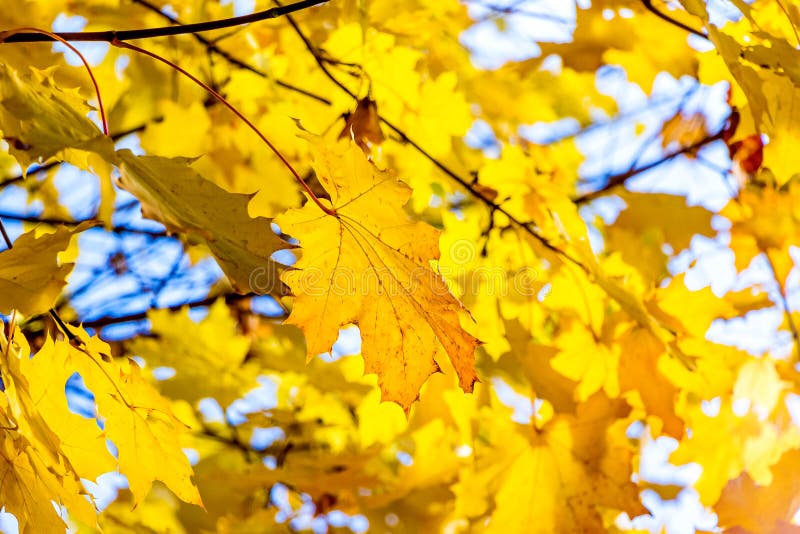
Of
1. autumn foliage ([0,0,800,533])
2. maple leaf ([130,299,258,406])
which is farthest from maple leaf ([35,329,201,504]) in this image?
maple leaf ([130,299,258,406])

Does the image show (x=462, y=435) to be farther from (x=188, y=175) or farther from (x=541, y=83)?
(x=188, y=175)

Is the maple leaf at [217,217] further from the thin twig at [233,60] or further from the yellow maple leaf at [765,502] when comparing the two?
the yellow maple leaf at [765,502]

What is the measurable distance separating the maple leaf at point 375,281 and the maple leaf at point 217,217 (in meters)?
0.14

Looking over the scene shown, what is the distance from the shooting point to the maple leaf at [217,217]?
66cm

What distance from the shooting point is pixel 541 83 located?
1.81 meters

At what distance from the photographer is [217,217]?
2.27ft

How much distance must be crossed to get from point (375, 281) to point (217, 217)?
264mm

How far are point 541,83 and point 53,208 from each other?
130 cm

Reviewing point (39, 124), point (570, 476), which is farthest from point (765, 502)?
point (39, 124)

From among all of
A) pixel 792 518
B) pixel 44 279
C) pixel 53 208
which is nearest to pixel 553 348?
pixel 792 518

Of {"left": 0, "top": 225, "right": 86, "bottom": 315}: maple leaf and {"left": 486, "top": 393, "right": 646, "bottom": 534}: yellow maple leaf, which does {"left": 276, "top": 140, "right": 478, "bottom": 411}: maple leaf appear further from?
{"left": 486, "top": 393, "right": 646, "bottom": 534}: yellow maple leaf

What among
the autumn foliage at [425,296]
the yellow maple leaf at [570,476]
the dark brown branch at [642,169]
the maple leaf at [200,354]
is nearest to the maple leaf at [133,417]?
the autumn foliage at [425,296]

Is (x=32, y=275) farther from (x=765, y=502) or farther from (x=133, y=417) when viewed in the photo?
(x=765, y=502)

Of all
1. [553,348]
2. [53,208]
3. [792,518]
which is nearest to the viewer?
[553,348]
